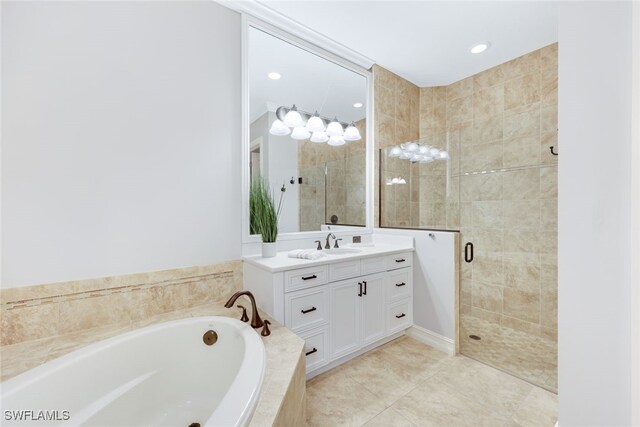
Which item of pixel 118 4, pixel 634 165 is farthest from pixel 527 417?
pixel 118 4

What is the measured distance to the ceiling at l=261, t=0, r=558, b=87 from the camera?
198cm

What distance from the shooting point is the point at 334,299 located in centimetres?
186

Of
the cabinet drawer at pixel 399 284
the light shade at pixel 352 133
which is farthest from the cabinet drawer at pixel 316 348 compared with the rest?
the light shade at pixel 352 133

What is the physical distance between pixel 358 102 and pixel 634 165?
Result: 247 centimetres

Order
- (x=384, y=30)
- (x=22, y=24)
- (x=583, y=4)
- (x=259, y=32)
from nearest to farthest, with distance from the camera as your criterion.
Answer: (x=583, y=4) < (x=22, y=24) < (x=259, y=32) < (x=384, y=30)

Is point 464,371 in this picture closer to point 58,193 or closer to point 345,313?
point 345,313

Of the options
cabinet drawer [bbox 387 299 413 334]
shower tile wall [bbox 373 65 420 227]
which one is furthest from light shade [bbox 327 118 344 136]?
cabinet drawer [bbox 387 299 413 334]

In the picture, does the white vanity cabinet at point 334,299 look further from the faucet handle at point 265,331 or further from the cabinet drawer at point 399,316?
the faucet handle at point 265,331

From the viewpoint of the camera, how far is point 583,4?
2.11 ft

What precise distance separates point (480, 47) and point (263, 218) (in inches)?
99.5

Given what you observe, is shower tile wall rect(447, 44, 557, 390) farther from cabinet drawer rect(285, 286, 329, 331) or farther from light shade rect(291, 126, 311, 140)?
light shade rect(291, 126, 311, 140)

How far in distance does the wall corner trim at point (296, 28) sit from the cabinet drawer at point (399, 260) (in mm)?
1978

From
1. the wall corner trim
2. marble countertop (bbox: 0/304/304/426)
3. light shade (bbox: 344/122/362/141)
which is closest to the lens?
marble countertop (bbox: 0/304/304/426)

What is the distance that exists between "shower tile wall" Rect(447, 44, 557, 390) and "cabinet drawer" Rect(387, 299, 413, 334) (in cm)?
44
